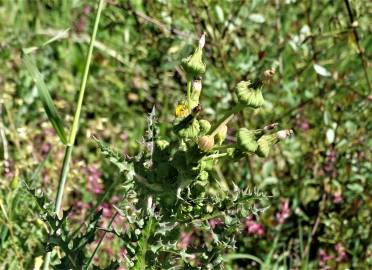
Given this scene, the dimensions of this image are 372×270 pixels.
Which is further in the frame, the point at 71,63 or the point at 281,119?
the point at 71,63

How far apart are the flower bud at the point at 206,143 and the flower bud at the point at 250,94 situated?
0.11 metres

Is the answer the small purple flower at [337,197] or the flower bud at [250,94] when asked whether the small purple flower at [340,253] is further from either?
the flower bud at [250,94]

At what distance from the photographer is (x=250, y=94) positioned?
5.08 feet

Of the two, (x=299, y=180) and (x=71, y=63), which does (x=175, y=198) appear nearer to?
(x=299, y=180)

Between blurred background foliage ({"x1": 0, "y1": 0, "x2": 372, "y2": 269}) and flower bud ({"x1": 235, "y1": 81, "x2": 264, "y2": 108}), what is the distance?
1.24 m

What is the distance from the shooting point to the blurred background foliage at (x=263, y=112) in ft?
9.85

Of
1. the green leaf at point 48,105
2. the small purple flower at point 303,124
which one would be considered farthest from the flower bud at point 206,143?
the small purple flower at point 303,124

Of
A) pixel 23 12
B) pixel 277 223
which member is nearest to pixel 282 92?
pixel 277 223

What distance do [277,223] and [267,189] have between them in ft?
0.81

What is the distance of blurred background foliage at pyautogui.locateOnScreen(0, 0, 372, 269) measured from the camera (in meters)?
3.00

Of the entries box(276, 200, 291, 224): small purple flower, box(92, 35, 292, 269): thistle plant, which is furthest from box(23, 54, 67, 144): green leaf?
box(276, 200, 291, 224): small purple flower

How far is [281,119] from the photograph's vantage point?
10.9 ft

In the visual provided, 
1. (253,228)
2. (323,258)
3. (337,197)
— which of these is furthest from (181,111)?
(337,197)

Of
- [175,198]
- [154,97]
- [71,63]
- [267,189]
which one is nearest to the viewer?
[175,198]
